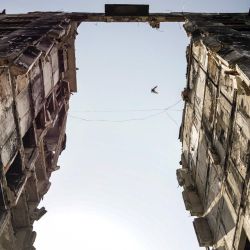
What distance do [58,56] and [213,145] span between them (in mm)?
9236

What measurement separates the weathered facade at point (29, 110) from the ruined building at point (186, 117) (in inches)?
1.5

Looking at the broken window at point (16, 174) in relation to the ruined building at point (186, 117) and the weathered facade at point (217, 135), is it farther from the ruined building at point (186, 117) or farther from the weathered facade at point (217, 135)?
the weathered facade at point (217, 135)

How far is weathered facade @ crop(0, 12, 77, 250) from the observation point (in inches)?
404

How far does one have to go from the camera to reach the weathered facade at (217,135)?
8516 mm

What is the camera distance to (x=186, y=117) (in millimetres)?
15352

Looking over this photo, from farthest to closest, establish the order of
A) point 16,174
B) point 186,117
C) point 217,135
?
1. point 186,117
2. point 16,174
3. point 217,135

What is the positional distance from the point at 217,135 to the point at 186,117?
4.65 metres

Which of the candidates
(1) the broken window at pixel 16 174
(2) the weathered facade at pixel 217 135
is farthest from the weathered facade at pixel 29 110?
(2) the weathered facade at pixel 217 135

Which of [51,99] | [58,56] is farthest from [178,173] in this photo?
[58,56]

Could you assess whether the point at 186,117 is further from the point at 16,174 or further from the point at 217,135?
the point at 16,174

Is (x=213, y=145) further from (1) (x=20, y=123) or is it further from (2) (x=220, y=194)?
(1) (x=20, y=123)

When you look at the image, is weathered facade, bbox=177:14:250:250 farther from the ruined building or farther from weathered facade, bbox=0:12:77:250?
weathered facade, bbox=0:12:77:250

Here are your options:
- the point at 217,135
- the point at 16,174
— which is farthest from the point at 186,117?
the point at 16,174

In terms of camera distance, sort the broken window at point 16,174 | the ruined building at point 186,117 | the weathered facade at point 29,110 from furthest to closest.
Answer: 1. the broken window at point 16,174
2. the weathered facade at point 29,110
3. the ruined building at point 186,117
